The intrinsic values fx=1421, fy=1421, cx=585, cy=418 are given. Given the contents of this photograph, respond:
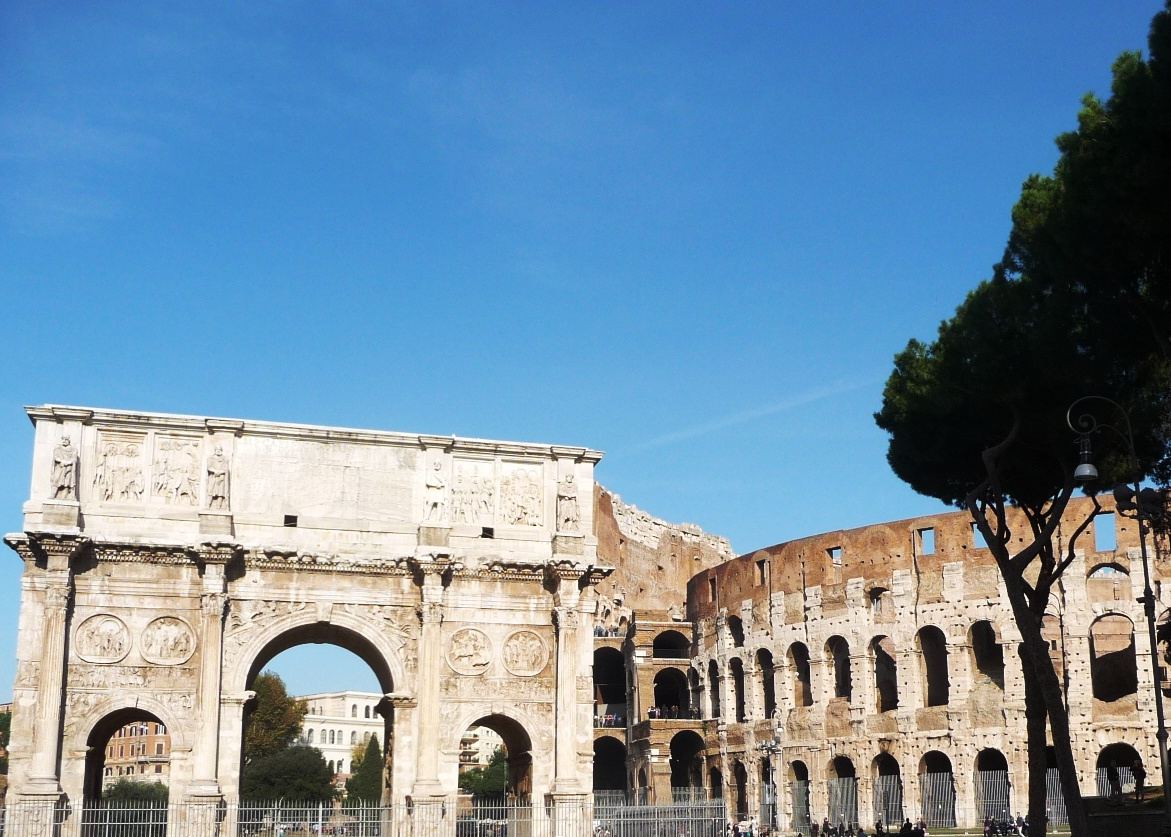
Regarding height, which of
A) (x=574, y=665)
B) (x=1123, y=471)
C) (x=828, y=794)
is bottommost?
(x=828, y=794)

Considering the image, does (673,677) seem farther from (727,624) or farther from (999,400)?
(999,400)

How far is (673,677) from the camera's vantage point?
49.9 m

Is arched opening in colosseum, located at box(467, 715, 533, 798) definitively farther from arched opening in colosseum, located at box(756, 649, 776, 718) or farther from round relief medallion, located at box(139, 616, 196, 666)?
arched opening in colosseum, located at box(756, 649, 776, 718)

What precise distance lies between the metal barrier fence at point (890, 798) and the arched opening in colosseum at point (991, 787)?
2.19 meters

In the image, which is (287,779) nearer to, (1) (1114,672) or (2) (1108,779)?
(1) (1114,672)

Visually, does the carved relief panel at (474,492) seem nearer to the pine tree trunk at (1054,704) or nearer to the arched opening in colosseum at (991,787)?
the pine tree trunk at (1054,704)

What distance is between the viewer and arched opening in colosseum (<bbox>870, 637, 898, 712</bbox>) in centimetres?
3991

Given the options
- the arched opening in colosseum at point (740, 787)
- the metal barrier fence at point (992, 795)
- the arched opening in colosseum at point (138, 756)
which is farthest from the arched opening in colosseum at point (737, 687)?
the arched opening in colosseum at point (138, 756)

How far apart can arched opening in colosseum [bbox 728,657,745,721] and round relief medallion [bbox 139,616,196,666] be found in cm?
2476

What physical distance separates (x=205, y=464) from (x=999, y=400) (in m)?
12.4

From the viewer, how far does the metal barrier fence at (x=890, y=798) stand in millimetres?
37812

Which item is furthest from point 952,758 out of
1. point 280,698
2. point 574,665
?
point 280,698

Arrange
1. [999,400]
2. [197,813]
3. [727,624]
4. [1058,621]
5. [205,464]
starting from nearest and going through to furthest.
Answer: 1. [999,400]
2. [197,813]
3. [205,464]
4. [1058,621]
5. [727,624]

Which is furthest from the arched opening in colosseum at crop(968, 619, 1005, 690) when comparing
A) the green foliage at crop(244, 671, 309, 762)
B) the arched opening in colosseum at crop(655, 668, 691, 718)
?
the green foliage at crop(244, 671, 309, 762)
